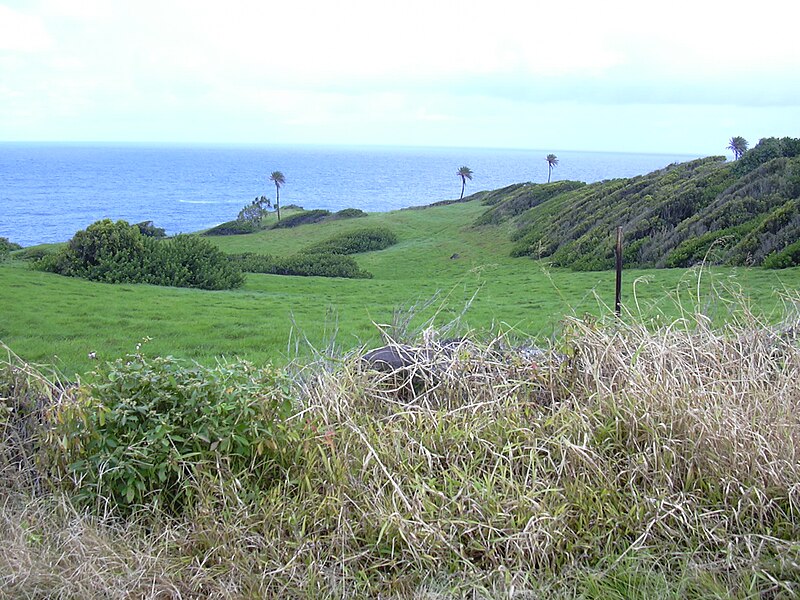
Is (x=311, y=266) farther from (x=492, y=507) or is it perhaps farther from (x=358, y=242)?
(x=492, y=507)

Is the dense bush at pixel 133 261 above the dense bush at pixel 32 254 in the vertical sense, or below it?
above

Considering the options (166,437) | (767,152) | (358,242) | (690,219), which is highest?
(767,152)

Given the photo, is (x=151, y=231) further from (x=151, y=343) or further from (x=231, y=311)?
(x=151, y=343)

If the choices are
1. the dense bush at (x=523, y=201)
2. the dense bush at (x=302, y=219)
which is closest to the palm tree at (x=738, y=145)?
the dense bush at (x=523, y=201)

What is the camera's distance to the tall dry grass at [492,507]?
11.3ft

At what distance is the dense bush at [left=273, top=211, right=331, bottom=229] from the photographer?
176 feet

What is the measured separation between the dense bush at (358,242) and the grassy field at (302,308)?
11.3 m

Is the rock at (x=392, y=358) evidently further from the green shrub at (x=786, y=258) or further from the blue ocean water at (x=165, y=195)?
the blue ocean water at (x=165, y=195)

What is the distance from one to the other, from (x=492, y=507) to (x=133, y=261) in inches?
684

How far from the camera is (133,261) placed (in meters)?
18.9

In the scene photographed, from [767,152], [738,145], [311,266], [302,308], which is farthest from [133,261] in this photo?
[738,145]

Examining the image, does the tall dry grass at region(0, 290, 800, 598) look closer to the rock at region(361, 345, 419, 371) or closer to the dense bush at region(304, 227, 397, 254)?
the rock at region(361, 345, 419, 371)

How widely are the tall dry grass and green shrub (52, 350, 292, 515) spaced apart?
17 cm

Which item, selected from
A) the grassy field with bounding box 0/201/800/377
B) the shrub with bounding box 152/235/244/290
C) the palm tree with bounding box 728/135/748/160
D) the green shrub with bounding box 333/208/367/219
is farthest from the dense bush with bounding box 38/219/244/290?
the palm tree with bounding box 728/135/748/160
